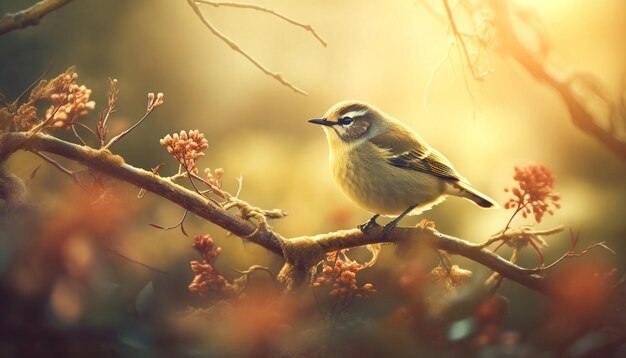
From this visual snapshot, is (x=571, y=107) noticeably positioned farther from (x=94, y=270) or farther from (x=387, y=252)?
(x=94, y=270)

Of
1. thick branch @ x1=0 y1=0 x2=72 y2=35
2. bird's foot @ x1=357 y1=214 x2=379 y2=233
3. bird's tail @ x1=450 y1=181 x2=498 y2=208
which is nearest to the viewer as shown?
thick branch @ x1=0 y1=0 x2=72 y2=35

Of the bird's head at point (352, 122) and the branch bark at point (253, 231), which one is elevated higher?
the bird's head at point (352, 122)

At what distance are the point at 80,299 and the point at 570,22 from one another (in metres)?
1.13

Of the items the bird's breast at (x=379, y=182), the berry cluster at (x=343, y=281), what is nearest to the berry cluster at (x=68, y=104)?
the berry cluster at (x=343, y=281)

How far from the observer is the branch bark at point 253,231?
3.13 feet

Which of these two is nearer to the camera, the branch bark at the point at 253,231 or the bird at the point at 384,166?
the branch bark at the point at 253,231

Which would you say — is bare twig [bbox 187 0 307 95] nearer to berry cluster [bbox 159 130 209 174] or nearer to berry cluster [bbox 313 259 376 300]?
berry cluster [bbox 159 130 209 174]

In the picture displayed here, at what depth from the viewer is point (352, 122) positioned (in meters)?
1.44

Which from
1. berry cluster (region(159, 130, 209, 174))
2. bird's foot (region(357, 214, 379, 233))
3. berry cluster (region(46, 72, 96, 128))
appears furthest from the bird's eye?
berry cluster (region(46, 72, 96, 128))

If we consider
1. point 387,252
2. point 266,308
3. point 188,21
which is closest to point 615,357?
point 387,252

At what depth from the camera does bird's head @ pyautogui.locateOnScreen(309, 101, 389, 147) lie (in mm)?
1365

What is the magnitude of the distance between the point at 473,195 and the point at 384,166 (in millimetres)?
220

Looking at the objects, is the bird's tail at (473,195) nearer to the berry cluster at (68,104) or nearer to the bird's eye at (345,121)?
the bird's eye at (345,121)

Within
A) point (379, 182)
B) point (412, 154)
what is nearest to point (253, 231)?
point (379, 182)
